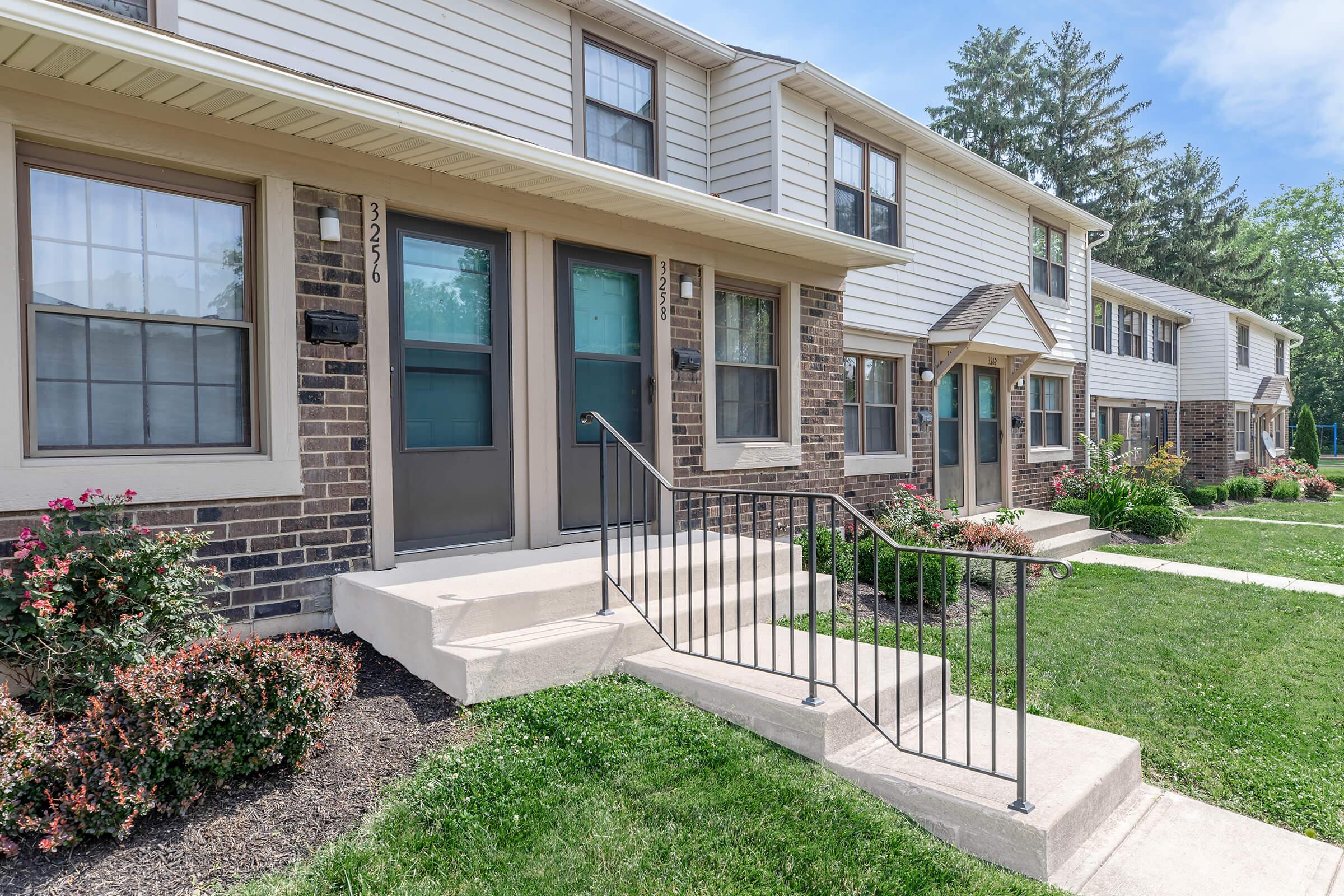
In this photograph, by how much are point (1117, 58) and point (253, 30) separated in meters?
28.8

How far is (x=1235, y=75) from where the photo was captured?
38000mm

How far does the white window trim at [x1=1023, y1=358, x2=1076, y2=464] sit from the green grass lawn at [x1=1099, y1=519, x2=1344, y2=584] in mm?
2073

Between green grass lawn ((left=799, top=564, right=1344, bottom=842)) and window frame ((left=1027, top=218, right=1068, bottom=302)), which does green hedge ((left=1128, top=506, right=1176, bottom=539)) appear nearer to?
window frame ((left=1027, top=218, right=1068, bottom=302))

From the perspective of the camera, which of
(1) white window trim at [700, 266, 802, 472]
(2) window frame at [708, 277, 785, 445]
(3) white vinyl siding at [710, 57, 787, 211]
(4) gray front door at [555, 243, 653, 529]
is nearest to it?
(4) gray front door at [555, 243, 653, 529]

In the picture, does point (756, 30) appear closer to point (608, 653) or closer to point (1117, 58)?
point (608, 653)

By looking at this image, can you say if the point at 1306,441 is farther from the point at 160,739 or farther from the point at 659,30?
the point at 160,739

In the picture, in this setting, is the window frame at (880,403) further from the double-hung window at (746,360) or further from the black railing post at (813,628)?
the black railing post at (813,628)

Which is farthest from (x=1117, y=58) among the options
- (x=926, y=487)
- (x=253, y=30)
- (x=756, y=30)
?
(x=253, y=30)

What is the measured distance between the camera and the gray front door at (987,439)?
1093 centimetres

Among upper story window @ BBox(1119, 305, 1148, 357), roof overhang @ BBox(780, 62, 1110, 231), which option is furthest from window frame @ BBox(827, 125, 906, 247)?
upper story window @ BBox(1119, 305, 1148, 357)

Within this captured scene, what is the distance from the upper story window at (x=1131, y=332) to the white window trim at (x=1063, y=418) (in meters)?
5.48

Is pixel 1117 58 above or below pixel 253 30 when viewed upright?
above

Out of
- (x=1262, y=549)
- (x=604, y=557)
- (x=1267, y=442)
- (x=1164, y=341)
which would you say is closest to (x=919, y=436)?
(x=1262, y=549)

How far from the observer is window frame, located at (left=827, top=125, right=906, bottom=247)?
8.27 metres
